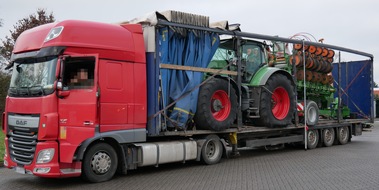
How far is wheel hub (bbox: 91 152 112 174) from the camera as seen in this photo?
870 cm

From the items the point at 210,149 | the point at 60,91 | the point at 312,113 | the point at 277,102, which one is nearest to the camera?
the point at 60,91

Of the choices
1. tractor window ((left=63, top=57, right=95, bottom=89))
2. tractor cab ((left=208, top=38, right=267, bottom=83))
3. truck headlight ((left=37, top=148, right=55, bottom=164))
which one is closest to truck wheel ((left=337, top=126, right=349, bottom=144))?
tractor cab ((left=208, top=38, right=267, bottom=83))

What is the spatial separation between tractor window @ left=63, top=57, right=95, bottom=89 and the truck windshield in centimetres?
29

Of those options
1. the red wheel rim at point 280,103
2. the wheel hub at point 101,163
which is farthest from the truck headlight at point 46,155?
the red wheel rim at point 280,103

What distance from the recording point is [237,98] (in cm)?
1192

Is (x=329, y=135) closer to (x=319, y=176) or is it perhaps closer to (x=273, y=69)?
(x=273, y=69)

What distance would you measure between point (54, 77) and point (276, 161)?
673 centimetres

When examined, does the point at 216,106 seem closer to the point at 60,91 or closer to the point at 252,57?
the point at 252,57

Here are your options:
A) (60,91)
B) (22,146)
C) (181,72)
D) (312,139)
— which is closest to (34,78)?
(60,91)

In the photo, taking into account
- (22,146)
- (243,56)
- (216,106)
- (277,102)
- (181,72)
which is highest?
(243,56)

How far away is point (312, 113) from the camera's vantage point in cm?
1513

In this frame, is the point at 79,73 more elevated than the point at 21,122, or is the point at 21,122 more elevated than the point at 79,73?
the point at 79,73

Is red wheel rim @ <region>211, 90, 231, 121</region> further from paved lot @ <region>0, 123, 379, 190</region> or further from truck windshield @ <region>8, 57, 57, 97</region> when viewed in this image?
truck windshield @ <region>8, 57, 57, 97</region>

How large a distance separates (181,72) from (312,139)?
7.10m
